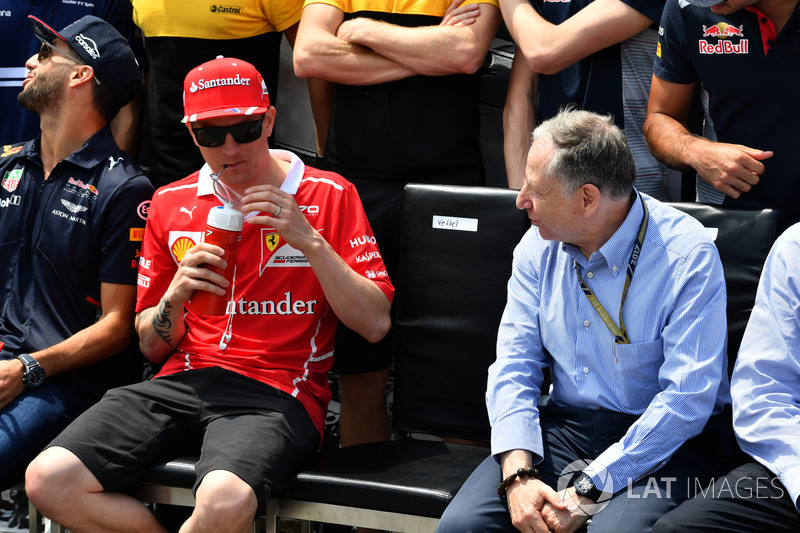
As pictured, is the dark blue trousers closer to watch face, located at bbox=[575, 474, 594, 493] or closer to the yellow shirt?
watch face, located at bbox=[575, 474, 594, 493]

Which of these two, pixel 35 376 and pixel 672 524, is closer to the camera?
pixel 672 524

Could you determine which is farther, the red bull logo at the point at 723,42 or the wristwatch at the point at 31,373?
the wristwatch at the point at 31,373

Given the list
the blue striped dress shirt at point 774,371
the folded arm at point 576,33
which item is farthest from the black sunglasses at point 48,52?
the blue striped dress shirt at point 774,371

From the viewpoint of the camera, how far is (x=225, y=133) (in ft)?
9.84

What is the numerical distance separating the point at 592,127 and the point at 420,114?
0.98 metres

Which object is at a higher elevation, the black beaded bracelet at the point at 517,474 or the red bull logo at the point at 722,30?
the red bull logo at the point at 722,30

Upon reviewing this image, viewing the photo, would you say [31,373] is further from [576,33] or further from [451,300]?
[576,33]

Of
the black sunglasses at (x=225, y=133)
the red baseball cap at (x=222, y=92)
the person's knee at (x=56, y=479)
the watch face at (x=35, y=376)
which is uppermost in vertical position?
the red baseball cap at (x=222, y=92)

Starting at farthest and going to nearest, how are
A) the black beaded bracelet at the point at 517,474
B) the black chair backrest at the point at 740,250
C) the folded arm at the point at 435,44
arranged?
the folded arm at the point at 435,44 → the black chair backrest at the point at 740,250 → the black beaded bracelet at the point at 517,474

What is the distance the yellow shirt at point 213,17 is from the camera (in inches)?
145

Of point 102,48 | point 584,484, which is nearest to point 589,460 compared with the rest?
point 584,484

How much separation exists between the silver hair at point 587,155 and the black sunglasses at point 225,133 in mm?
957

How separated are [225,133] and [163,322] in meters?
0.64

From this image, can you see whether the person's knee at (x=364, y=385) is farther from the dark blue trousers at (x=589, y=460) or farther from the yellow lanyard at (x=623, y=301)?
the yellow lanyard at (x=623, y=301)
